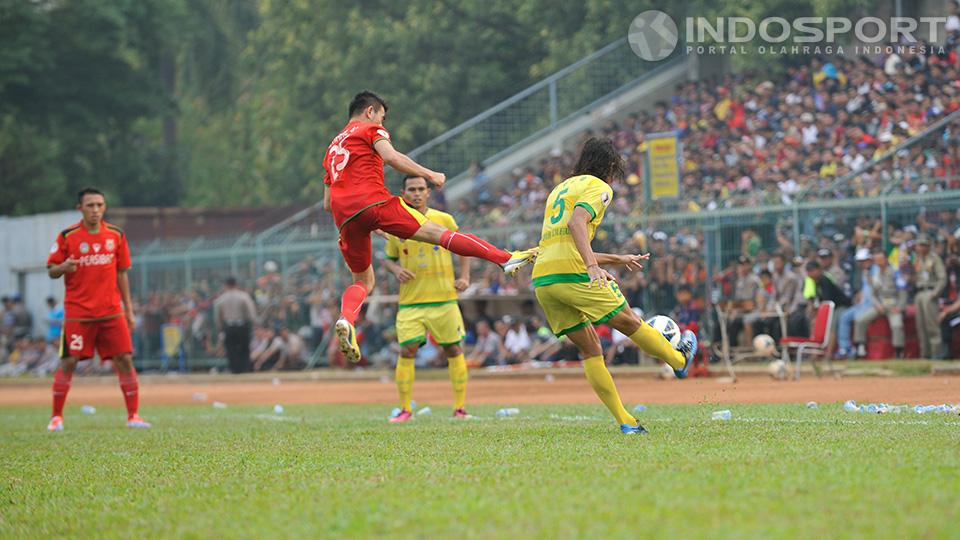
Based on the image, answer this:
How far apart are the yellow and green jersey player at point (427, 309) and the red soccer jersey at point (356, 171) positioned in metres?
3.16

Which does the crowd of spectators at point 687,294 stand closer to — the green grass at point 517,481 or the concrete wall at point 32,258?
the concrete wall at point 32,258

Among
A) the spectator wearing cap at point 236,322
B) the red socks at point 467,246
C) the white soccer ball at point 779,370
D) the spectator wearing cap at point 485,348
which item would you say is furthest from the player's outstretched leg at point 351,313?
the spectator wearing cap at point 236,322

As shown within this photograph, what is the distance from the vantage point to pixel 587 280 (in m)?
9.78

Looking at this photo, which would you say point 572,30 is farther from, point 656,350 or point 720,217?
point 656,350

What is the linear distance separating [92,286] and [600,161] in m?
6.78

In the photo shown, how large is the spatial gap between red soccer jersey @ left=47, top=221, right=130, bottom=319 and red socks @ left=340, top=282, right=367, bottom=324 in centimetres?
425

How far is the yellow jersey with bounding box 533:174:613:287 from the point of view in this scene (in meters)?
9.71

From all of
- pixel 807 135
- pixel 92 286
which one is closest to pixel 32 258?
pixel 807 135

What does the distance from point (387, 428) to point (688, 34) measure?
2382 cm

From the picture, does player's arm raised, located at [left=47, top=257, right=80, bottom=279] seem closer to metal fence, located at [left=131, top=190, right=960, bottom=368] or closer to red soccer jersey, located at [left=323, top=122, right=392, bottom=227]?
red soccer jersey, located at [left=323, top=122, right=392, bottom=227]

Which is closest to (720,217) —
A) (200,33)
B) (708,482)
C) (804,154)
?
(804,154)

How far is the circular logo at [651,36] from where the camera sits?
3547 centimetres

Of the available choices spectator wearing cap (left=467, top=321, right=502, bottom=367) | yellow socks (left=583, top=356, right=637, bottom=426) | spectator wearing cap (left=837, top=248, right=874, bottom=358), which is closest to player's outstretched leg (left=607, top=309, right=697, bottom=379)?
yellow socks (left=583, top=356, right=637, bottom=426)

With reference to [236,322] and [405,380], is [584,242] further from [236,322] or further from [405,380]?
[236,322]
